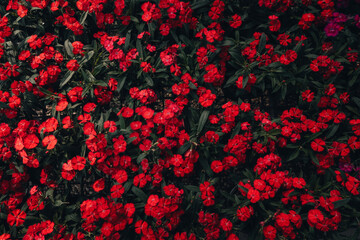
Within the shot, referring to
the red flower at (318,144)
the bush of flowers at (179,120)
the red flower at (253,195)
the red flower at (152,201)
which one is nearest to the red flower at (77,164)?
the bush of flowers at (179,120)

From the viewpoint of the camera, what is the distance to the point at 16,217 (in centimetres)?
184

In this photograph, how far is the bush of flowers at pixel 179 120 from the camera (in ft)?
6.10

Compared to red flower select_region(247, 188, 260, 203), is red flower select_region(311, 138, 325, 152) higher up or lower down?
higher up

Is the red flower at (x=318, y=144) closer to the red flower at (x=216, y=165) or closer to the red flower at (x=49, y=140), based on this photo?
the red flower at (x=216, y=165)

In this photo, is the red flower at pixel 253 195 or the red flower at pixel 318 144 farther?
the red flower at pixel 318 144

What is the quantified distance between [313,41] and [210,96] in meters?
1.18

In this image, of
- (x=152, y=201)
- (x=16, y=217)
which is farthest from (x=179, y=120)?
(x=16, y=217)

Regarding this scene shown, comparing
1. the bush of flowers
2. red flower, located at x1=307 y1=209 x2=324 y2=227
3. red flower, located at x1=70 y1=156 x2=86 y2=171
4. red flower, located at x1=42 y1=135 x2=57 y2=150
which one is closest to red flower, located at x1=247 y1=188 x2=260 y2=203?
the bush of flowers

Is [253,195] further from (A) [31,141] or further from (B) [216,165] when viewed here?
(A) [31,141]

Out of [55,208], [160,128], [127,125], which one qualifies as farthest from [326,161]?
[55,208]

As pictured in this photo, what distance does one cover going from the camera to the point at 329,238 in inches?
76.8

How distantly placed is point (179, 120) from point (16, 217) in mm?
1457

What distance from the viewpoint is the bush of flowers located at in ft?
6.10

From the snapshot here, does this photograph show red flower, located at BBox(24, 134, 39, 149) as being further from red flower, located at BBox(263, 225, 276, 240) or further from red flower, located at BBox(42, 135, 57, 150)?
red flower, located at BBox(263, 225, 276, 240)
